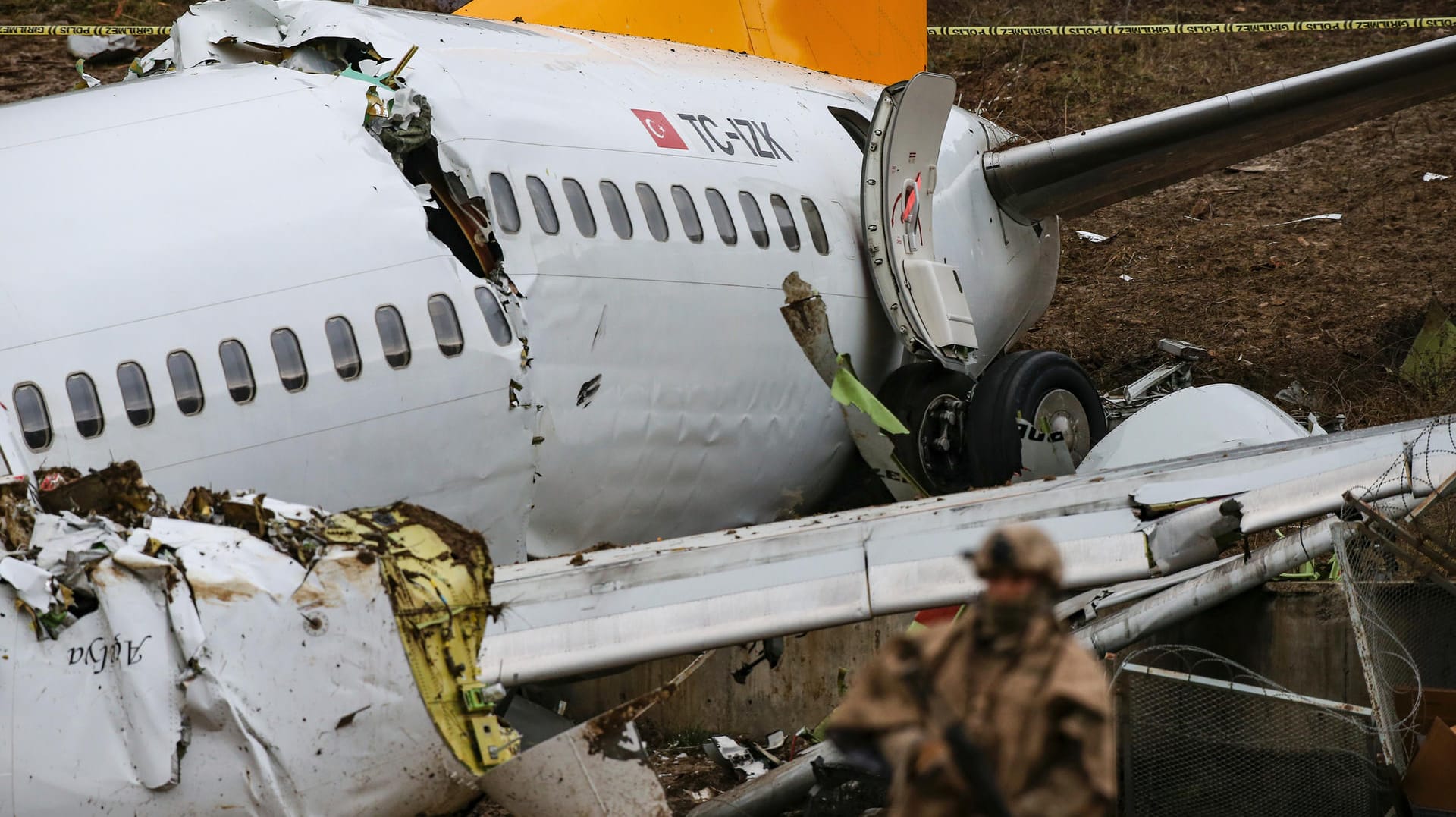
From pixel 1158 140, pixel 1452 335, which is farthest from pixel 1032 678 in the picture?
pixel 1452 335

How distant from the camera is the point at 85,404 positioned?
7578 millimetres

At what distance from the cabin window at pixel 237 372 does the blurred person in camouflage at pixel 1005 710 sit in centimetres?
504

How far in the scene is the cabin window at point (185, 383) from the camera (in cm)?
783

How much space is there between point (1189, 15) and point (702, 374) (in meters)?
19.6

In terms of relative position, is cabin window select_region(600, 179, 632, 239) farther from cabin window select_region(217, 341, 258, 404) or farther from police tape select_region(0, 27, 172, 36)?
police tape select_region(0, 27, 172, 36)

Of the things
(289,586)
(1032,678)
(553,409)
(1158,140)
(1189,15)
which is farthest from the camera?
(1189,15)

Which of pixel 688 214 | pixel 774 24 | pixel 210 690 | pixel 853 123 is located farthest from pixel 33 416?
pixel 774 24

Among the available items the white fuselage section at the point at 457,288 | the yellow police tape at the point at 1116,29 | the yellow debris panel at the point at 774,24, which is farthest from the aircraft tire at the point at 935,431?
the yellow police tape at the point at 1116,29

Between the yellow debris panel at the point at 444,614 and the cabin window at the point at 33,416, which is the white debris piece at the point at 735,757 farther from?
the cabin window at the point at 33,416

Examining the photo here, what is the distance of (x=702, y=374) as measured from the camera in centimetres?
1043

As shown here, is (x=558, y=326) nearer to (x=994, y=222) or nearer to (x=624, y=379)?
(x=624, y=379)

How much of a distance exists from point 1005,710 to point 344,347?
5.47m

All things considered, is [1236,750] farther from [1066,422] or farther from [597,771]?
[1066,422]

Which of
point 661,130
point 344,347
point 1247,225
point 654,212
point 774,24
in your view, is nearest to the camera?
point 344,347
